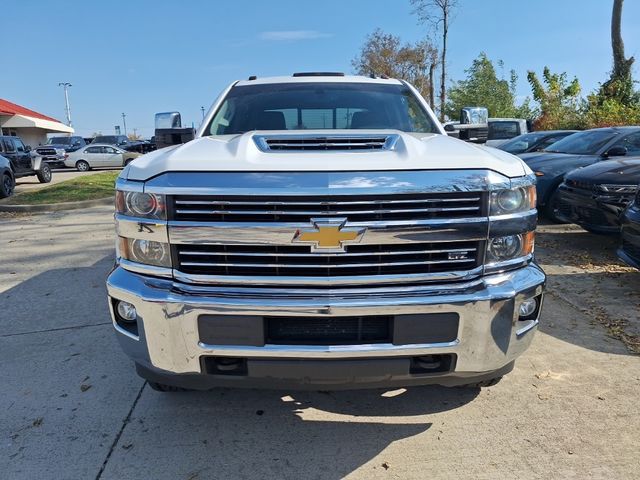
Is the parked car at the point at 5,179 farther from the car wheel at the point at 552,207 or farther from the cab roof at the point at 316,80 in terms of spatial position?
the car wheel at the point at 552,207

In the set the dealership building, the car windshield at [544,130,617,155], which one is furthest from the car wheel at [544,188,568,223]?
the dealership building

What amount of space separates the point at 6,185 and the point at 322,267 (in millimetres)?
13953

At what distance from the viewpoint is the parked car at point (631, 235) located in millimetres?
4586

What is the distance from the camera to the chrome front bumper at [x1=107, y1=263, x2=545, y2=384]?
2135 mm

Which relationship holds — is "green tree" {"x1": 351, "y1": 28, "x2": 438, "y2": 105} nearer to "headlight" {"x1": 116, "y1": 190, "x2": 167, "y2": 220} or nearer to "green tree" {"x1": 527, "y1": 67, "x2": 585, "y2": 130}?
"green tree" {"x1": 527, "y1": 67, "x2": 585, "y2": 130}

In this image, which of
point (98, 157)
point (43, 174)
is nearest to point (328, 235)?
point (43, 174)

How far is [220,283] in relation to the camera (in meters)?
2.21

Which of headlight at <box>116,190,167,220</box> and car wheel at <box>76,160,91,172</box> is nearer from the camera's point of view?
headlight at <box>116,190,167,220</box>

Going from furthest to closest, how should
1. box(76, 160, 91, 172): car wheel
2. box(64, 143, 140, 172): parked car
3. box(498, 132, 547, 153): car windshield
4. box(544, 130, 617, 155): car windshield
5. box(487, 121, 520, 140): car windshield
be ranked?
box(76, 160, 91, 172): car wheel
box(64, 143, 140, 172): parked car
box(487, 121, 520, 140): car windshield
box(498, 132, 547, 153): car windshield
box(544, 130, 617, 155): car windshield

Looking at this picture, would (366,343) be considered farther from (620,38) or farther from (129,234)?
(620,38)

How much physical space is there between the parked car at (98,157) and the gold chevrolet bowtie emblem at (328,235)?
25.8m

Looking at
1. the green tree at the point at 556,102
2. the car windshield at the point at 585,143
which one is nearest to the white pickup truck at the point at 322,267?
the car windshield at the point at 585,143

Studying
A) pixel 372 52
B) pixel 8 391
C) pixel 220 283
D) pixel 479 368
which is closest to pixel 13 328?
pixel 8 391

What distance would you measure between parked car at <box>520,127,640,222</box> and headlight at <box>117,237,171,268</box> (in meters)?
6.35
